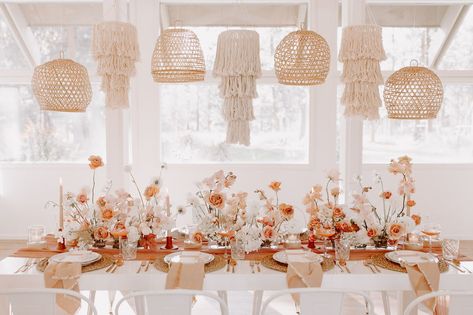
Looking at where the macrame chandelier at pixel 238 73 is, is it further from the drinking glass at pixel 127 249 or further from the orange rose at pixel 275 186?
the drinking glass at pixel 127 249

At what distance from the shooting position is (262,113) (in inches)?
233

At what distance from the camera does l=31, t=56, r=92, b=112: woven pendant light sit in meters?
2.93

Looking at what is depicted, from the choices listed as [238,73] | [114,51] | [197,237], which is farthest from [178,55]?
[197,237]

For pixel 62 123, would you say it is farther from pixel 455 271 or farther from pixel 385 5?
pixel 455 271

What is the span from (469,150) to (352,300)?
300cm

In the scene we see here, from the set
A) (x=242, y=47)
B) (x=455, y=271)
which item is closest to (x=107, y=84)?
(x=242, y=47)

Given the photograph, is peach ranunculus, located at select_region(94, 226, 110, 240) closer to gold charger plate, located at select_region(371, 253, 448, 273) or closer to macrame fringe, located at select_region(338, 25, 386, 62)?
gold charger plate, located at select_region(371, 253, 448, 273)

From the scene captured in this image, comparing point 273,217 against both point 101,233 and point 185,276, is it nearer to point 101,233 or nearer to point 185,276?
point 185,276

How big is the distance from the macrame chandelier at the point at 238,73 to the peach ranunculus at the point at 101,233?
3.26ft

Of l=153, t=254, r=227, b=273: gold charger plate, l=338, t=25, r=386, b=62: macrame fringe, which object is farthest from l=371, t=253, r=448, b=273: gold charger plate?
l=338, t=25, r=386, b=62: macrame fringe

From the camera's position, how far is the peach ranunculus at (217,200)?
2.64m

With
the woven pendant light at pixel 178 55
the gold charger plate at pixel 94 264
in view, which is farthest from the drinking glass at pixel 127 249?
the woven pendant light at pixel 178 55

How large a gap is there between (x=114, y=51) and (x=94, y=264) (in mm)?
1316

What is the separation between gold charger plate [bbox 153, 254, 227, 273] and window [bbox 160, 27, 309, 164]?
324 cm
